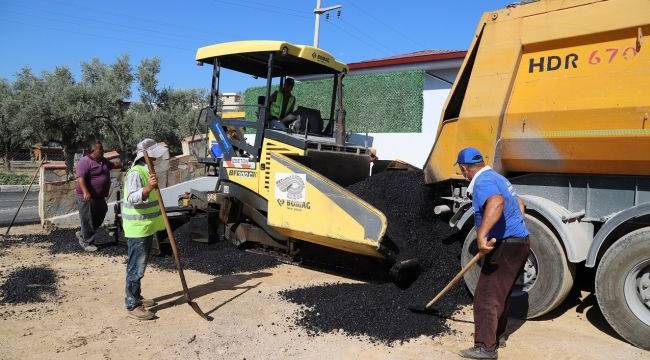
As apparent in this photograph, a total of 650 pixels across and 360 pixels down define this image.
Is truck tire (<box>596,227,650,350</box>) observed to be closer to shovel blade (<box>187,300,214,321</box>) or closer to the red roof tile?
shovel blade (<box>187,300,214,321</box>)

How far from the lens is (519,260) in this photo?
3.56 m

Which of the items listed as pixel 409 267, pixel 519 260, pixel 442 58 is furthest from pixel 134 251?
pixel 442 58

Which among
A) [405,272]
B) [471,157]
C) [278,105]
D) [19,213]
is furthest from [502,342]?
[19,213]

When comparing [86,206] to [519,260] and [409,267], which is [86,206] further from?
[519,260]

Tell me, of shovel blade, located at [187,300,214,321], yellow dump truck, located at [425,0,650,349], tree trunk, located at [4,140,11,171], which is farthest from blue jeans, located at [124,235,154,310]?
tree trunk, located at [4,140,11,171]

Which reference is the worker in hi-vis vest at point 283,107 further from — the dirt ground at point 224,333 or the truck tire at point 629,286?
the truck tire at point 629,286

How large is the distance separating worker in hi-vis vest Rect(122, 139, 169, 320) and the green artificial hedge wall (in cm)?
644

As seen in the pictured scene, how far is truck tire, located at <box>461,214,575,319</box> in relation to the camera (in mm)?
4062

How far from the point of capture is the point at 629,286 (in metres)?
3.71

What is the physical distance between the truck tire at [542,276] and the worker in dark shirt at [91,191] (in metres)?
5.93

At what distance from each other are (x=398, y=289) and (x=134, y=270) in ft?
8.26

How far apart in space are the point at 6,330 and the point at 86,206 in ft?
11.1

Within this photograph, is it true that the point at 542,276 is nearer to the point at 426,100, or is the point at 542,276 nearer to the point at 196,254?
the point at 196,254

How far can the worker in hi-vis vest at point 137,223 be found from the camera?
4414 mm
